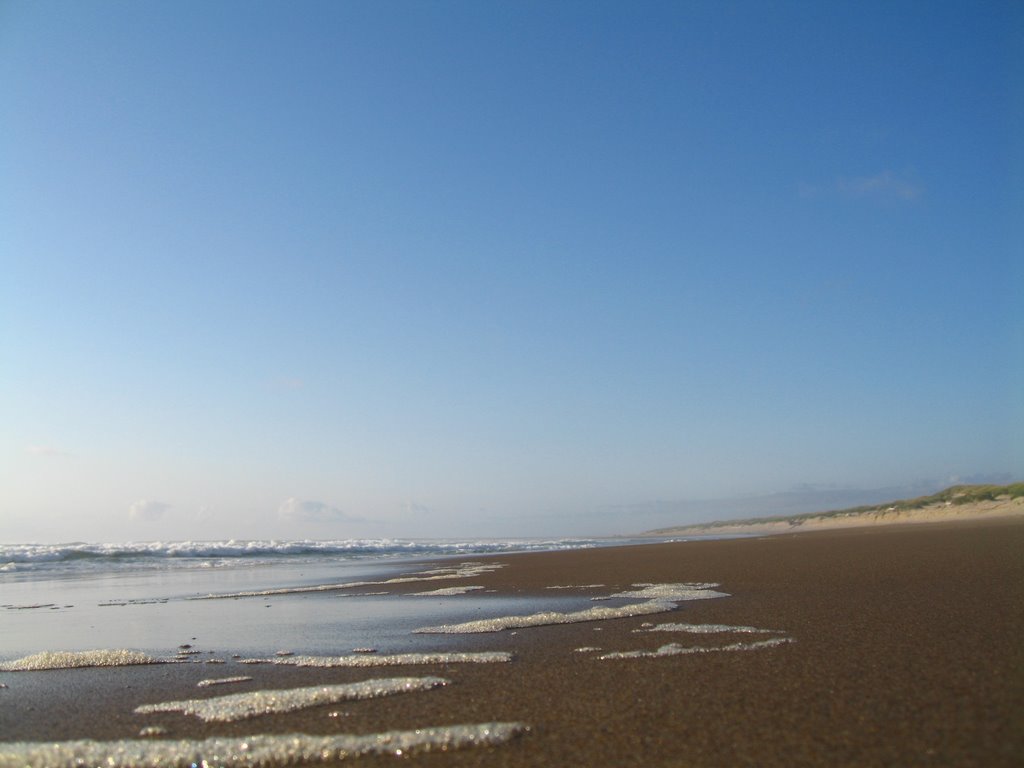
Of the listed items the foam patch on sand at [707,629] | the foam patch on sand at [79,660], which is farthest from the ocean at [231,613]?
the foam patch on sand at [707,629]

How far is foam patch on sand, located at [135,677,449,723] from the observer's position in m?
4.38

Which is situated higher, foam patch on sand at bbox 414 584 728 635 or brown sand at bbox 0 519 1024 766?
brown sand at bbox 0 519 1024 766

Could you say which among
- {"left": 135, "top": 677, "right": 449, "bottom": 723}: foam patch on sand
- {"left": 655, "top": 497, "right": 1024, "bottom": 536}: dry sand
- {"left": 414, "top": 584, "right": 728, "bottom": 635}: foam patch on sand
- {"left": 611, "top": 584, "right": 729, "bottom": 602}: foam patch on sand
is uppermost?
{"left": 135, "top": 677, "right": 449, "bottom": 723}: foam patch on sand

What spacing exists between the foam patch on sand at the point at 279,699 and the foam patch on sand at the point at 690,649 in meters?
1.55

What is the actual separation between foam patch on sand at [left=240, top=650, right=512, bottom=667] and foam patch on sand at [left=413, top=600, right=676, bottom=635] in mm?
1392

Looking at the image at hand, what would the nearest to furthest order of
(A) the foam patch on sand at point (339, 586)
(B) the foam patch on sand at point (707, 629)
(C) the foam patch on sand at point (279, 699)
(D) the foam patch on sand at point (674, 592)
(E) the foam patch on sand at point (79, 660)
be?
(C) the foam patch on sand at point (279, 699)
(B) the foam patch on sand at point (707, 629)
(E) the foam patch on sand at point (79, 660)
(D) the foam patch on sand at point (674, 592)
(A) the foam patch on sand at point (339, 586)

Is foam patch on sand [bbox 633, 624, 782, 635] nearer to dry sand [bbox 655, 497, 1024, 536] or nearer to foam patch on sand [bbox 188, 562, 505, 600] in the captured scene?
foam patch on sand [bbox 188, 562, 505, 600]

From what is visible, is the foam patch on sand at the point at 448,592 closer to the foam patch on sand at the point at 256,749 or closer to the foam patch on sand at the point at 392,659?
the foam patch on sand at the point at 392,659

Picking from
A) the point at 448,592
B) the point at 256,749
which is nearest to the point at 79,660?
the point at 256,749

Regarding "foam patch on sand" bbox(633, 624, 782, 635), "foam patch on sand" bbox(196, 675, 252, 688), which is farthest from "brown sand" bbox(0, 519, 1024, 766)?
"foam patch on sand" bbox(633, 624, 782, 635)

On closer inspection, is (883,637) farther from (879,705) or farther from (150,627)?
(150,627)

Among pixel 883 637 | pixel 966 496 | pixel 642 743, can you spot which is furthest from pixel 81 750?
pixel 966 496

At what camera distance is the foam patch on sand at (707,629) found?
20.3 ft

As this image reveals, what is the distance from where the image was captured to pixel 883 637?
5570 mm
